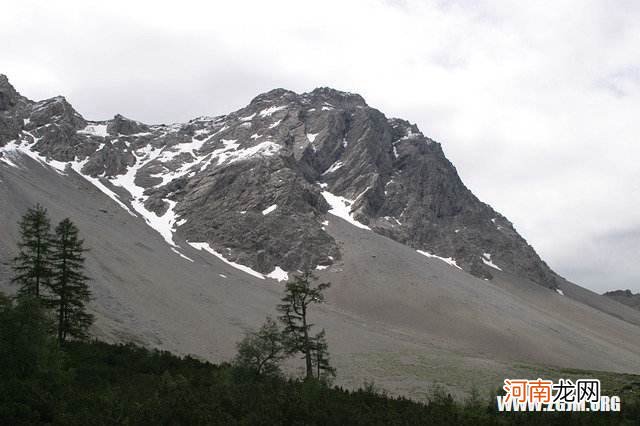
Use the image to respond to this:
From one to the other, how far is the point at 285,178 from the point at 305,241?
22.3 metres

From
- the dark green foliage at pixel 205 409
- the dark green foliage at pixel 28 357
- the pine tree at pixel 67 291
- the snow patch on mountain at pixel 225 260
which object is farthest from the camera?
the snow patch on mountain at pixel 225 260

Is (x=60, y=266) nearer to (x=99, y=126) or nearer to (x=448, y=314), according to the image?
(x=448, y=314)

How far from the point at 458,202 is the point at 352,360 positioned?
12529 cm

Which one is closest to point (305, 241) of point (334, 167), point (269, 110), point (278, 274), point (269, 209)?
point (278, 274)

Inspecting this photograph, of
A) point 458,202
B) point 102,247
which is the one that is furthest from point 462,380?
point 458,202

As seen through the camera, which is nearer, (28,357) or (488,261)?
(28,357)

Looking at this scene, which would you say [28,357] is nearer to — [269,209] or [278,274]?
[278,274]

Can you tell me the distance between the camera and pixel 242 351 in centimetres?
2769

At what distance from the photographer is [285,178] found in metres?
132

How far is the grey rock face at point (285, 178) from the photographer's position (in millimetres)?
120812

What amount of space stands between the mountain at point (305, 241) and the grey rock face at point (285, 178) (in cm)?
57

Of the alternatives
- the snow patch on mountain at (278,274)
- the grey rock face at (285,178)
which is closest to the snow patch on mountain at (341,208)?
the grey rock face at (285,178)

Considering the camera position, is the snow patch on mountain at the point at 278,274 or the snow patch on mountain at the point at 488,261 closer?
the snow patch on mountain at the point at 278,274

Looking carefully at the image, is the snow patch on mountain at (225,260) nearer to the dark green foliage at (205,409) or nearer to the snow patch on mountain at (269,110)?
the snow patch on mountain at (269,110)
